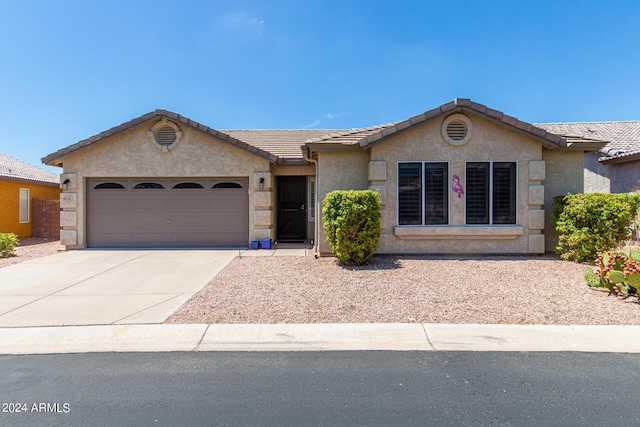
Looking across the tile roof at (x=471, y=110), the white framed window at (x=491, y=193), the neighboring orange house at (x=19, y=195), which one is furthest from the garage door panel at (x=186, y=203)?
the neighboring orange house at (x=19, y=195)

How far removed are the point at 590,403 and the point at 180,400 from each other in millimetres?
3695

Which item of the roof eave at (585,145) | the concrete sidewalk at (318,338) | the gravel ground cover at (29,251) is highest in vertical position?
the roof eave at (585,145)

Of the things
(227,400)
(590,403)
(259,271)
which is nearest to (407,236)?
(259,271)

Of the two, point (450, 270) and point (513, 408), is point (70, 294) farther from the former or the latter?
point (450, 270)

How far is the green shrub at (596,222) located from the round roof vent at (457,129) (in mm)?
3128

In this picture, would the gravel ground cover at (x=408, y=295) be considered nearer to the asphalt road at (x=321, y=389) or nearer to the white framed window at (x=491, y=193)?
the asphalt road at (x=321, y=389)

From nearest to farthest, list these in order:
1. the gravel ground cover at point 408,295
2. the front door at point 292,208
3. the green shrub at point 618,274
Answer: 1. the gravel ground cover at point 408,295
2. the green shrub at point 618,274
3. the front door at point 292,208

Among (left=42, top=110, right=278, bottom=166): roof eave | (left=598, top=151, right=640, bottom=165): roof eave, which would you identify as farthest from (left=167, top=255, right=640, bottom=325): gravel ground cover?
(left=598, top=151, right=640, bottom=165): roof eave

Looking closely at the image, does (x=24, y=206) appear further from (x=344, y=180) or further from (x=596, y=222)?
(x=596, y=222)

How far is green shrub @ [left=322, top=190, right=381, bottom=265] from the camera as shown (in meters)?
7.83

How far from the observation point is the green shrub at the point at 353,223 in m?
7.83

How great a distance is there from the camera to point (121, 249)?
11.0m

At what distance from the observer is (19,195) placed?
15219 millimetres

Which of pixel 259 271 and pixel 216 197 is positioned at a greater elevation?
pixel 216 197
